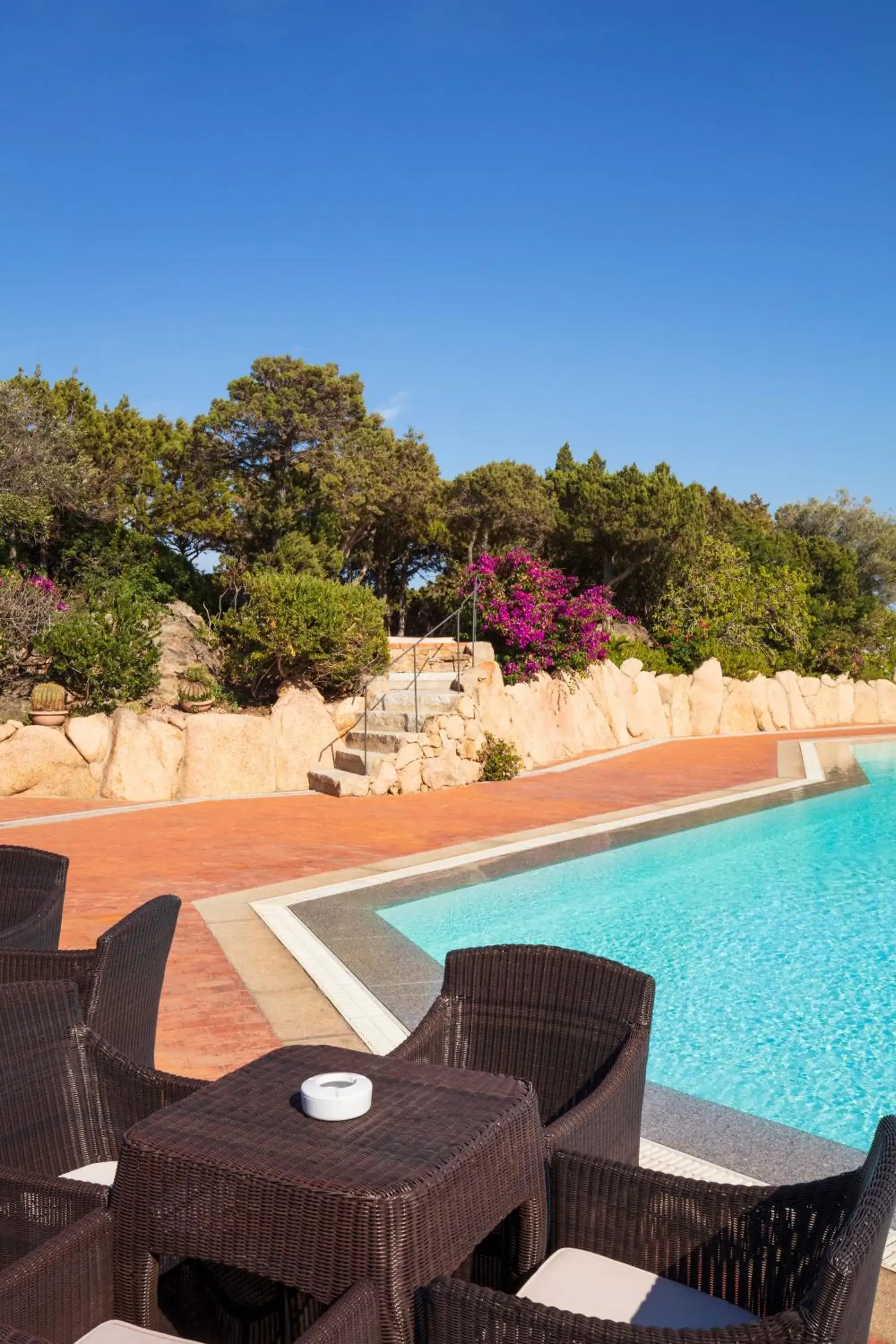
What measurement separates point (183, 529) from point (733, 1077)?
19.1 metres

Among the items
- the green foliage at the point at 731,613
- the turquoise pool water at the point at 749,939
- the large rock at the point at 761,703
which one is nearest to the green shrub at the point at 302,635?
Result: the turquoise pool water at the point at 749,939

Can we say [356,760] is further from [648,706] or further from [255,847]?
[648,706]

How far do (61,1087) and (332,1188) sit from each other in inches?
53.4

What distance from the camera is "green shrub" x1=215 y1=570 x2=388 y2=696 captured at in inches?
530

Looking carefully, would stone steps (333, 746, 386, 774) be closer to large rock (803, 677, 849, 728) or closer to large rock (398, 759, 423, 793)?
large rock (398, 759, 423, 793)

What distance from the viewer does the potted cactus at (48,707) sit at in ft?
39.5

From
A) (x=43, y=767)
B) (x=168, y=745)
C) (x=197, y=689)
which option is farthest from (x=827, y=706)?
(x=43, y=767)

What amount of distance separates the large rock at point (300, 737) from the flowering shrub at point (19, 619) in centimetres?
307

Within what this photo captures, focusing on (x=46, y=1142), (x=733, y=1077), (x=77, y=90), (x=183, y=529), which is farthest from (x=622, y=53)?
(x=46, y=1142)

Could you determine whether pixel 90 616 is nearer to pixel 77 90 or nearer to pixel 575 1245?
pixel 77 90

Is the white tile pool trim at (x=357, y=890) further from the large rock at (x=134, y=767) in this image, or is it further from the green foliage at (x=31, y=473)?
the green foliage at (x=31, y=473)

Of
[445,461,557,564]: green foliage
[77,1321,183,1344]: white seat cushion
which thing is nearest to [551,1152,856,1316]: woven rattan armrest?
[77,1321,183,1344]: white seat cushion

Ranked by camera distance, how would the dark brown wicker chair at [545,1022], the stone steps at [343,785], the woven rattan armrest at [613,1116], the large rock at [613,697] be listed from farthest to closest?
the large rock at [613,697] < the stone steps at [343,785] < the dark brown wicker chair at [545,1022] < the woven rattan armrest at [613,1116]

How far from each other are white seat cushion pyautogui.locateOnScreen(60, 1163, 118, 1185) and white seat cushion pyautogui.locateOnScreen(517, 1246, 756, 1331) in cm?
125
